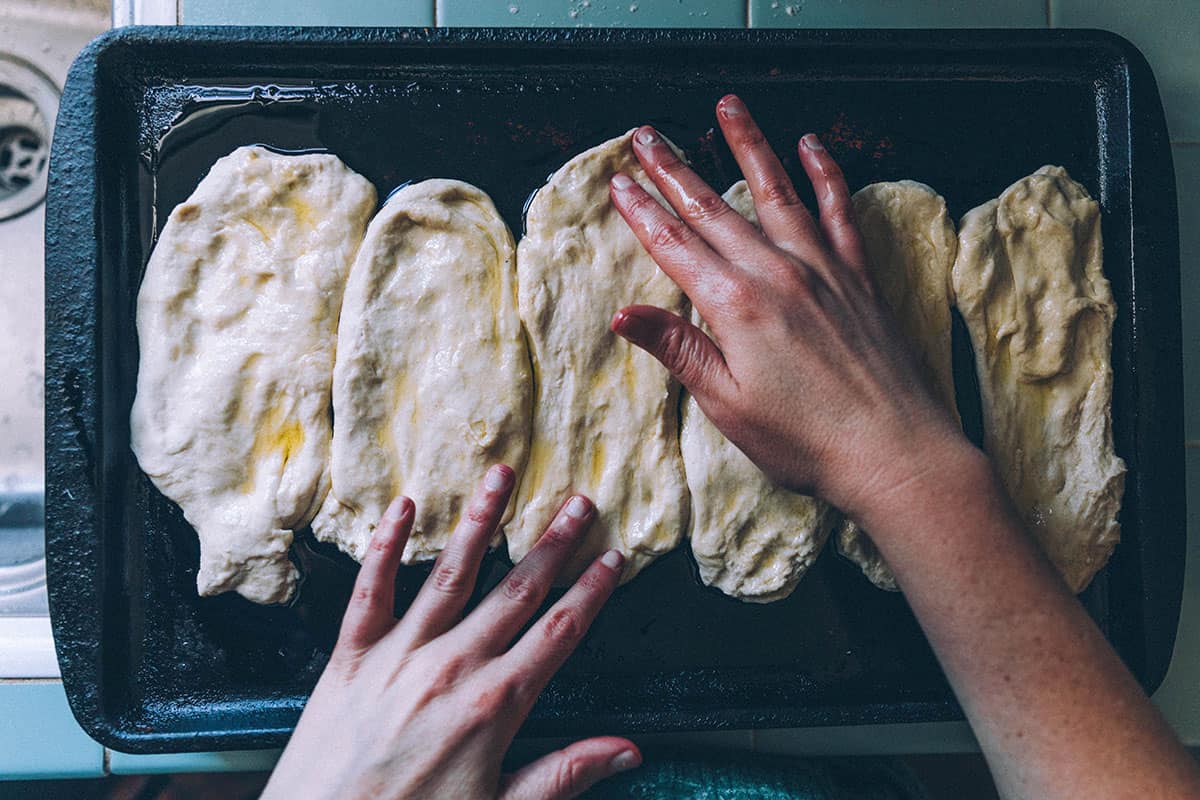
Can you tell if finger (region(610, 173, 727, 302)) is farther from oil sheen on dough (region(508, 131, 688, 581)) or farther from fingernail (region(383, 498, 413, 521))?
fingernail (region(383, 498, 413, 521))

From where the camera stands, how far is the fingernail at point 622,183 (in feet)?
2.53

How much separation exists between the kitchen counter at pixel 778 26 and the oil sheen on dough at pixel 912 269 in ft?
0.77

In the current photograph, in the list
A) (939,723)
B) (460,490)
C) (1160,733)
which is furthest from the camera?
(939,723)

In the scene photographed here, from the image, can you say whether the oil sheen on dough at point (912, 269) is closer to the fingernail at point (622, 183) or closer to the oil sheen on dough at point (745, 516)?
the oil sheen on dough at point (745, 516)

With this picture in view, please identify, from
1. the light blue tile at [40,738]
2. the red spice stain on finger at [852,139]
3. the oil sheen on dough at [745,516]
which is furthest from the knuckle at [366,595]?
the red spice stain on finger at [852,139]

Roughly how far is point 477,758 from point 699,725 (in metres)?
0.23

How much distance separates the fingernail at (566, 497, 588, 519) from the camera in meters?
0.76

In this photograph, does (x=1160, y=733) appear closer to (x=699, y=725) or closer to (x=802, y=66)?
(x=699, y=725)

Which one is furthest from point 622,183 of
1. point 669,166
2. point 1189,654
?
point 1189,654

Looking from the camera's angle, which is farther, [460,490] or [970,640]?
[460,490]

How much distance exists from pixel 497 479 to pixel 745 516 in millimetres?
255

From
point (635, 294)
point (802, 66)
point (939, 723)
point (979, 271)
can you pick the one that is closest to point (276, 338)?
point (635, 294)

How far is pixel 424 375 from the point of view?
0.78 meters

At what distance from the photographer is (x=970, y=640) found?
67 centimetres
